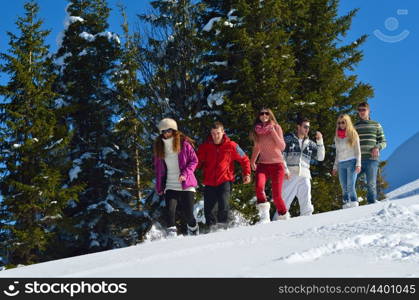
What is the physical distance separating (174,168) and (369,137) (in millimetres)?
3610

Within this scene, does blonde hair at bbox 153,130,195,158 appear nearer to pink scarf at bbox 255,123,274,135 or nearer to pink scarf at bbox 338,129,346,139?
pink scarf at bbox 255,123,274,135

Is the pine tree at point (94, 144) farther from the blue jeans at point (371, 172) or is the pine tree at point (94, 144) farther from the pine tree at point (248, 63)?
the blue jeans at point (371, 172)

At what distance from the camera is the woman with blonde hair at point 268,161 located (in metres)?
7.52

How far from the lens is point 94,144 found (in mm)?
19156

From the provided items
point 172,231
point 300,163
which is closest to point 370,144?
point 300,163

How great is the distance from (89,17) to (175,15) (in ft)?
17.5

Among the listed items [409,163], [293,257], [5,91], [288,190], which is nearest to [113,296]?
[293,257]

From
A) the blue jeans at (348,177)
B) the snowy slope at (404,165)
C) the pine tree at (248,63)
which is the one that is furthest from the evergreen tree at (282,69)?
the snowy slope at (404,165)

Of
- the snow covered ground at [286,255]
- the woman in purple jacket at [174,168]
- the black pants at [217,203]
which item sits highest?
the woman in purple jacket at [174,168]

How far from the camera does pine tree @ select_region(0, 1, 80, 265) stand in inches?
591

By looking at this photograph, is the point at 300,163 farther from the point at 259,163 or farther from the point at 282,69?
the point at 282,69

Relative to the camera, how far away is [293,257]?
3.92 meters

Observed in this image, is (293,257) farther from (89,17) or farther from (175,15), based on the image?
(89,17)

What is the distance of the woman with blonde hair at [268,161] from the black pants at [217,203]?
0.52 m
